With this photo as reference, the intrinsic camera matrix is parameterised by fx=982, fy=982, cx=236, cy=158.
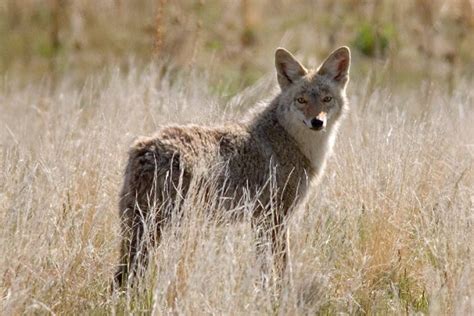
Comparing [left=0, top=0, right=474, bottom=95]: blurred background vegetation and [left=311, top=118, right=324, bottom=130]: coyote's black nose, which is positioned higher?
[left=311, top=118, right=324, bottom=130]: coyote's black nose

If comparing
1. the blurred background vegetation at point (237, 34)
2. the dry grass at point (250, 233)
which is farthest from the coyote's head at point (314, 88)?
the blurred background vegetation at point (237, 34)

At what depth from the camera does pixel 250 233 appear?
5.55 m

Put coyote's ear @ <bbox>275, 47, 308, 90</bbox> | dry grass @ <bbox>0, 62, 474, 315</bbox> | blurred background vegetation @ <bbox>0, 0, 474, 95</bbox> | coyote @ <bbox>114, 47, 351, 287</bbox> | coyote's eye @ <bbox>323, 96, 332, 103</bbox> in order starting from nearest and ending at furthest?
1. dry grass @ <bbox>0, 62, 474, 315</bbox>
2. coyote @ <bbox>114, 47, 351, 287</bbox>
3. coyote's eye @ <bbox>323, 96, 332, 103</bbox>
4. coyote's ear @ <bbox>275, 47, 308, 90</bbox>
5. blurred background vegetation @ <bbox>0, 0, 474, 95</bbox>

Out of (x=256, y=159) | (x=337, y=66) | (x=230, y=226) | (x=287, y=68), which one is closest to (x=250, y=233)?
(x=230, y=226)

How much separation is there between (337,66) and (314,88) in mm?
331

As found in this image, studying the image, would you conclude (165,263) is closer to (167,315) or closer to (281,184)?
(167,315)

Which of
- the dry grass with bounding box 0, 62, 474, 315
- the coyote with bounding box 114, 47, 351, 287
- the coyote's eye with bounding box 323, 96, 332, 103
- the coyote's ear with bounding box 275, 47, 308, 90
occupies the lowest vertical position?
the dry grass with bounding box 0, 62, 474, 315

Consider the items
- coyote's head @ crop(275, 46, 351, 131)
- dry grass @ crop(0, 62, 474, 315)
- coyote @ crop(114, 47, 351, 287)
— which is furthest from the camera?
coyote's head @ crop(275, 46, 351, 131)

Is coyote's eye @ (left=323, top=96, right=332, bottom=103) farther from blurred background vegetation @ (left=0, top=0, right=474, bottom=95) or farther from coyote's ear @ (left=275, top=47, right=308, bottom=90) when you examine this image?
blurred background vegetation @ (left=0, top=0, right=474, bottom=95)

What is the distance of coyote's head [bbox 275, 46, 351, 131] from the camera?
259 inches

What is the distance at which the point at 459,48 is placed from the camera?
13711 millimetres

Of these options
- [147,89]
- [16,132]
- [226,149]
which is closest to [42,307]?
[226,149]

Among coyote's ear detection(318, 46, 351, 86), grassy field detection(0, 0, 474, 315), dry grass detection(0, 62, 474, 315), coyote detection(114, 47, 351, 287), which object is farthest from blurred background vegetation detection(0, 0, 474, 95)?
coyote detection(114, 47, 351, 287)

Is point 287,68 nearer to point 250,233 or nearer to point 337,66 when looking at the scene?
point 337,66
